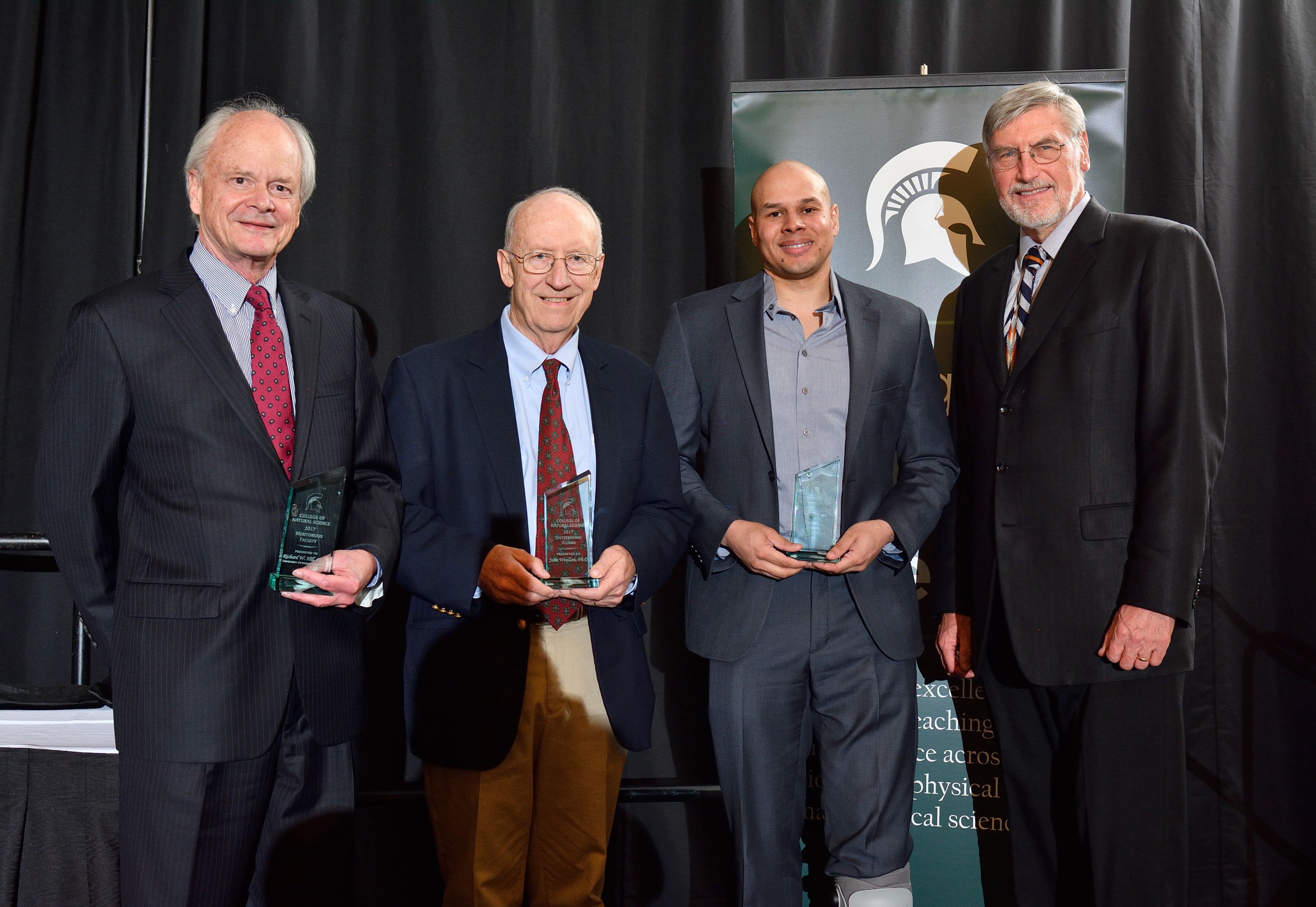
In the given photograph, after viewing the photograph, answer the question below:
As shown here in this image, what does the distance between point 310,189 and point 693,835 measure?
238 centimetres

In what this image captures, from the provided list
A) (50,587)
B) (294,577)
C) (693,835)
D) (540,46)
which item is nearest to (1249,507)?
(693,835)

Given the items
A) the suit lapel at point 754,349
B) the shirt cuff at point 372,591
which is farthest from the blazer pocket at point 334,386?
the suit lapel at point 754,349

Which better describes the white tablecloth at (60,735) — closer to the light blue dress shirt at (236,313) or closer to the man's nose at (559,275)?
the light blue dress shirt at (236,313)

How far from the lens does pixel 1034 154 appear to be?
7.37ft

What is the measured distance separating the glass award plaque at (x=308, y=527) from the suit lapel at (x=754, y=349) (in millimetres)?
984

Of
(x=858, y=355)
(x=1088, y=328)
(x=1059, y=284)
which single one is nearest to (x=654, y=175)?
(x=858, y=355)

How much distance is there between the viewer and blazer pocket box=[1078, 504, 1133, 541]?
2.07 m

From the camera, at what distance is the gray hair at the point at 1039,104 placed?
2250 millimetres

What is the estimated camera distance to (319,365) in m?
1.94

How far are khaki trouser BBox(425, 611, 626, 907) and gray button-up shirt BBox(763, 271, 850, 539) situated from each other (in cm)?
61

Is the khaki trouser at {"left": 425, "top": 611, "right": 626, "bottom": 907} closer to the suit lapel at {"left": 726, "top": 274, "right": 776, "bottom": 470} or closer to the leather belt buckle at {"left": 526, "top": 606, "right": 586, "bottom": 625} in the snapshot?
the leather belt buckle at {"left": 526, "top": 606, "right": 586, "bottom": 625}

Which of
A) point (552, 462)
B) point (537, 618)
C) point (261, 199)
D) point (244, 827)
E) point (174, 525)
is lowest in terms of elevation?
point (244, 827)

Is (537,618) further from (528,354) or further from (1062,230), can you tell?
(1062,230)

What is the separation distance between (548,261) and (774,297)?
613 millimetres
